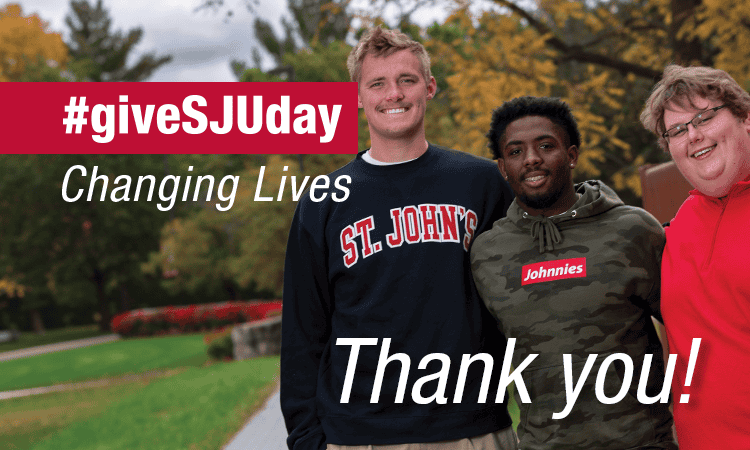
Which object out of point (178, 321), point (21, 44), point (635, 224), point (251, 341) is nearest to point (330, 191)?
point (635, 224)

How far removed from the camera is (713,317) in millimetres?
2199

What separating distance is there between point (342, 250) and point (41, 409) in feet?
40.9

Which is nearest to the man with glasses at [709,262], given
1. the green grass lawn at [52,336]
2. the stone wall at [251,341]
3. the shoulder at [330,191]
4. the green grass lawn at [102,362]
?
the shoulder at [330,191]

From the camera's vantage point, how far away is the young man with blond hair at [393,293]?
104 inches

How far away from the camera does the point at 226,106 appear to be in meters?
5.95

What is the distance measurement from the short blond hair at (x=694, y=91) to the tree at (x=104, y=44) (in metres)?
50.2

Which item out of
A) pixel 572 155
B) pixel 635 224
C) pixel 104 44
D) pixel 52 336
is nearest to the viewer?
pixel 635 224

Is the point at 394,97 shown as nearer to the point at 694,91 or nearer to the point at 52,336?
the point at 694,91

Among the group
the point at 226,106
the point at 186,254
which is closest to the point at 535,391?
the point at 226,106

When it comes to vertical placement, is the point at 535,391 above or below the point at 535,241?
below

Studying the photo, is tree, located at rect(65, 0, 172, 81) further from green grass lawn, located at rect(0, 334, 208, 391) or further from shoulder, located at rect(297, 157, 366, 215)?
shoulder, located at rect(297, 157, 366, 215)

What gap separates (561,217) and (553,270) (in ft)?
0.75

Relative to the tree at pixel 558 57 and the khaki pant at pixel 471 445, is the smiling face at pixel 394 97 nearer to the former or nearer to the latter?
the khaki pant at pixel 471 445

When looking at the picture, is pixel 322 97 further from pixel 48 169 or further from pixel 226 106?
pixel 48 169
